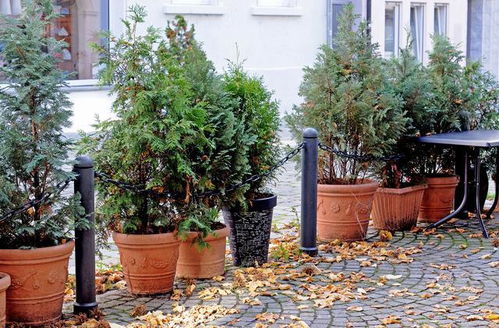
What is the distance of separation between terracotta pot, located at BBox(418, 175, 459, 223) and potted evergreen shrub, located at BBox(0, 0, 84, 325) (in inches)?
176

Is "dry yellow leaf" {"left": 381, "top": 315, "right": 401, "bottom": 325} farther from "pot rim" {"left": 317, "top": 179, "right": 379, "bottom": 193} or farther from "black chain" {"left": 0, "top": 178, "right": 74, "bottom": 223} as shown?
"pot rim" {"left": 317, "top": 179, "right": 379, "bottom": 193}

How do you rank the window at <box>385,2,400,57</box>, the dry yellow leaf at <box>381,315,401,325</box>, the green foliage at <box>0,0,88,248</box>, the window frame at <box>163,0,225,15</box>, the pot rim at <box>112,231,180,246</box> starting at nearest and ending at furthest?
the green foliage at <box>0,0,88,248</box> < the dry yellow leaf at <box>381,315,401,325</box> < the pot rim at <box>112,231,180,246</box> < the window frame at <box>163,0,225,15</box> < the window at <box>385,2,400,57</box>

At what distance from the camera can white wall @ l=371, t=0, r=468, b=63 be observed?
62.7 ft

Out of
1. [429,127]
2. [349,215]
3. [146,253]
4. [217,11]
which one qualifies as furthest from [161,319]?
[217,11]

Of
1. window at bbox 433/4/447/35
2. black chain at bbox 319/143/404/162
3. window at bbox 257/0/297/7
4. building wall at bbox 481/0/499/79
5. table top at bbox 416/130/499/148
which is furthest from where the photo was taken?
building wall at bbox 481/0/499/79

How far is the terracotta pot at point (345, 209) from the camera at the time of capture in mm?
8539

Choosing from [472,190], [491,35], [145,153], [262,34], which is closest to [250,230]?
[145,153]

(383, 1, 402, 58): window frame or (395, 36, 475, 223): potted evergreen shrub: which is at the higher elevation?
(383, 1, 402, 58): window frame

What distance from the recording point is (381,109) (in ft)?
28.6

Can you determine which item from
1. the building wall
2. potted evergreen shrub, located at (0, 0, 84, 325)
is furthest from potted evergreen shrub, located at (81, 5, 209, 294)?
the building wall

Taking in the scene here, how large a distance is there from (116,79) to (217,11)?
369 inches

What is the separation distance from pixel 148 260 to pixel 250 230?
44.5 inches

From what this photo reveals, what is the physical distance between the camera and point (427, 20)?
20.3 metres

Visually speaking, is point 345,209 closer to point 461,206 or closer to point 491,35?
point 461,206
